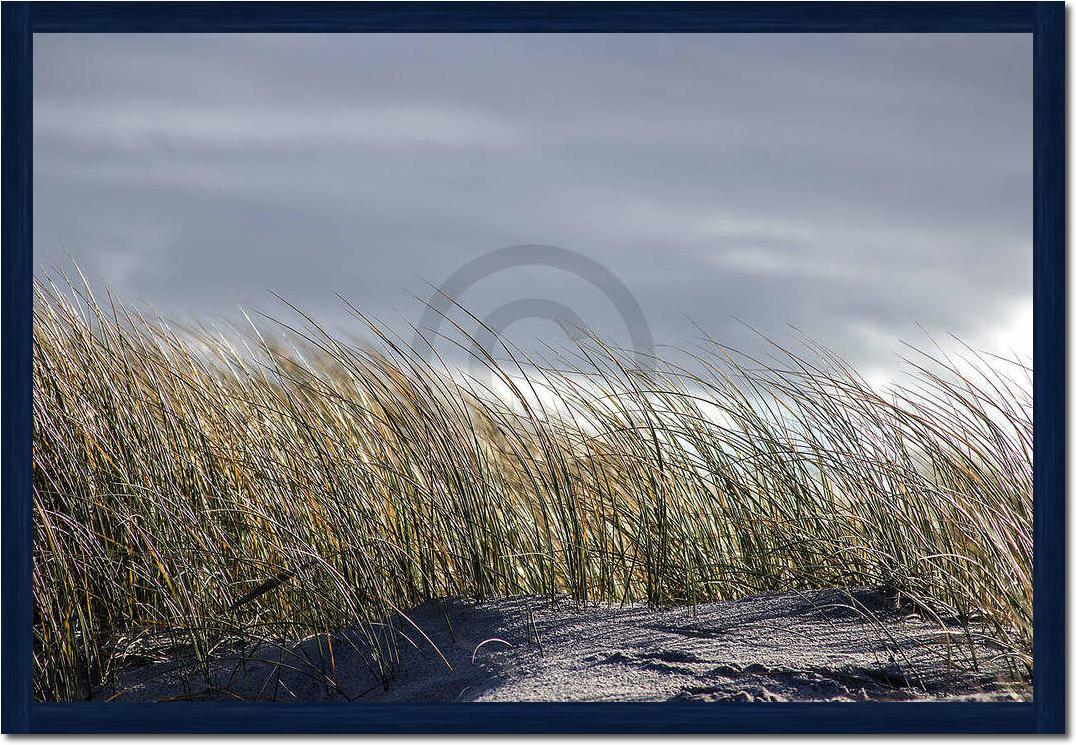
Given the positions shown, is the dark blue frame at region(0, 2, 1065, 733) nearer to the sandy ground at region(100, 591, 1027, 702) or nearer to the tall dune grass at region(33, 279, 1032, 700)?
the sandy ground at region(100, 591, 1027, 702)

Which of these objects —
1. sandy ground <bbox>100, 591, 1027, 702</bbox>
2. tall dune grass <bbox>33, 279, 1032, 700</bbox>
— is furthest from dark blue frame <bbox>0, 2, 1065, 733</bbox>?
tall dune grass <bbox>33, 279, 1032, 700</bbox>

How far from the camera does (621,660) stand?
2574 mm

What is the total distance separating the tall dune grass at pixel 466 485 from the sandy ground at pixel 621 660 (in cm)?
7

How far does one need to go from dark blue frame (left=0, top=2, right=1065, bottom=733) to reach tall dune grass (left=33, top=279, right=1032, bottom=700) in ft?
0.55

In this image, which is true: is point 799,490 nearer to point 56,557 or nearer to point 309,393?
point 309,393
